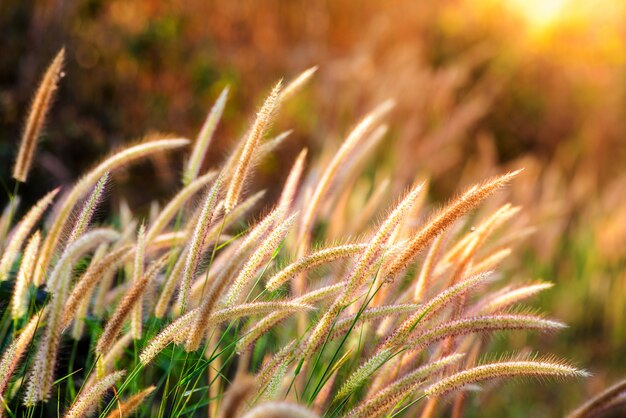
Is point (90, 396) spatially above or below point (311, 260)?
below

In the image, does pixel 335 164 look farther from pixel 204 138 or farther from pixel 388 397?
pixel 388 397

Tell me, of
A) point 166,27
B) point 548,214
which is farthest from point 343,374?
point 166,27

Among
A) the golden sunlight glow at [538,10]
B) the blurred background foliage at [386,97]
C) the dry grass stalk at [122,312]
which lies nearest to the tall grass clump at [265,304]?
the dry grass stalk at [122,312]

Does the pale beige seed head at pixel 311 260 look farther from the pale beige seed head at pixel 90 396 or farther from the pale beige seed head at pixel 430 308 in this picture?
the pale beige seed head at pixel 90 396


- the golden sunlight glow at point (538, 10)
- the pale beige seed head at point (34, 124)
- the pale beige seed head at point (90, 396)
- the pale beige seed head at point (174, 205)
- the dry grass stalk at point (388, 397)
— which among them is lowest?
the pale beige seed head at point (90, 396)

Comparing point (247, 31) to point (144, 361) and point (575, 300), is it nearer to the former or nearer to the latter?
point (575, 300)

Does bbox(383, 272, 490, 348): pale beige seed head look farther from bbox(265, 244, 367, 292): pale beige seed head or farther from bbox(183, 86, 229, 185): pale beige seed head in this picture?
bbox(183, 86, 229, 185): pale beige seed head

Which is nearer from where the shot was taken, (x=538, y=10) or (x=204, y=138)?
(x=204, y=138)

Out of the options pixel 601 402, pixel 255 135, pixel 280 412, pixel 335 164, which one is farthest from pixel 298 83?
pixel 280 412
